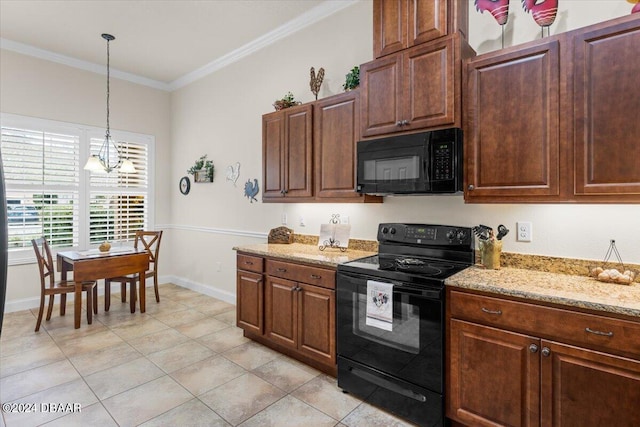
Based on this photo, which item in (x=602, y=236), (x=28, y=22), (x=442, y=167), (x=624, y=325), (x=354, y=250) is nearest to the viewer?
(x=624, y=325)

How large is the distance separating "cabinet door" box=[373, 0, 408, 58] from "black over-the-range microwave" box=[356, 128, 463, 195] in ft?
2.20

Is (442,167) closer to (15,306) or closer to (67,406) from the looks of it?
(67,406)

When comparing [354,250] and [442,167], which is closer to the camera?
[442,167]

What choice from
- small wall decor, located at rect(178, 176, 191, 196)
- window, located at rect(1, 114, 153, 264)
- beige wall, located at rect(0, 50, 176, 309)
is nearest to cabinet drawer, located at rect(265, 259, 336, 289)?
small wall decor, located at rect(178, 176, 191, 196)

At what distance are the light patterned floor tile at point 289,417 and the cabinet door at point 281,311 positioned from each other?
1.87 ft

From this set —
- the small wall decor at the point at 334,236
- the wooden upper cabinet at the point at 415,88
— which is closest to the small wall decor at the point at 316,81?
the wooden upper cabinet at the point at 415,88

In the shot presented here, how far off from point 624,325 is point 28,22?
553 cm

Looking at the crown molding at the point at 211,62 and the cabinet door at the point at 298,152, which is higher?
the crown molding at the point at 211,62

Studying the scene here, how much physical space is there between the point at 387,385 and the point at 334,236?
4.44 feet

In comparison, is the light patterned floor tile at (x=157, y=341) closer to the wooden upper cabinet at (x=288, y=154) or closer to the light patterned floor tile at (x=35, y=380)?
the light patterned floor tile at (x=35, y=380)

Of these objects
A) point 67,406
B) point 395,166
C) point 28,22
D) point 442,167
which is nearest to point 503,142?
point 442,167

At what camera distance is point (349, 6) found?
3301mm

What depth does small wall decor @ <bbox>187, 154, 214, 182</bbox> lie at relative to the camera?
4859 mm

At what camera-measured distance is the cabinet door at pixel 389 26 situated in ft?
8.25
